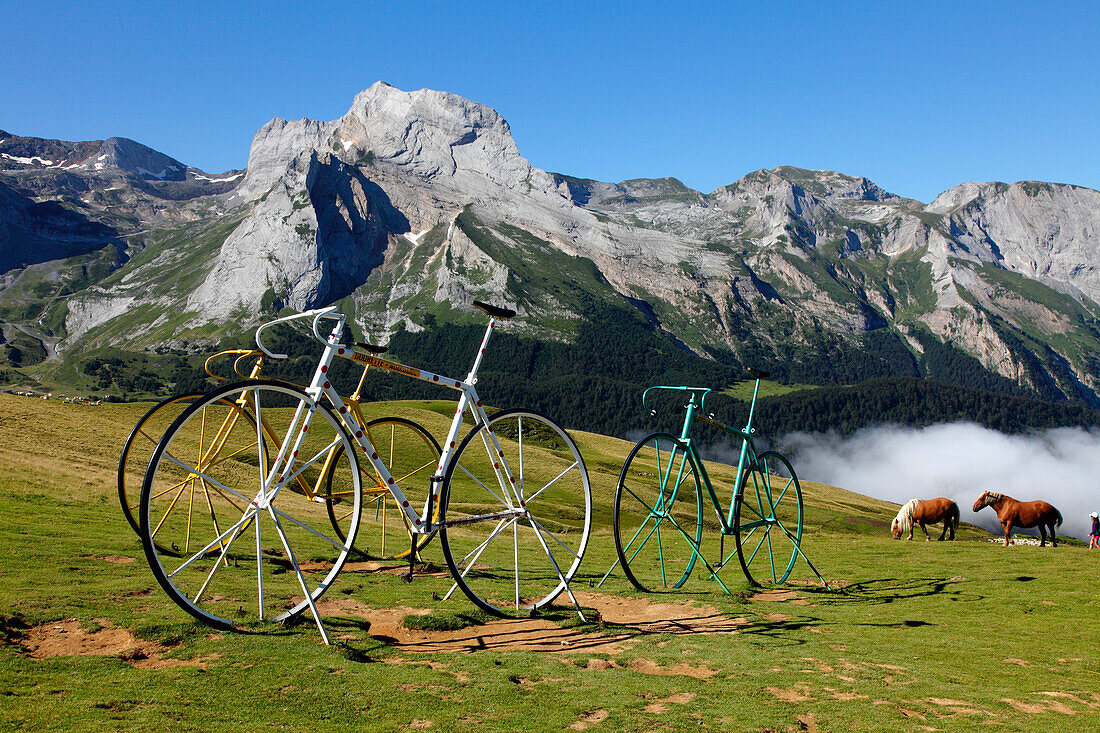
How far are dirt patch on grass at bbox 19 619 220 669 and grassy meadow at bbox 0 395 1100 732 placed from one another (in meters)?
0.04

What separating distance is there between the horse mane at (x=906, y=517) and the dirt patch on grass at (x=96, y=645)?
1536 inches

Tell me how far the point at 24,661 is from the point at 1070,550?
113 ft

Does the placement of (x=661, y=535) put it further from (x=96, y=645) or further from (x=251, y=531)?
(x=96, y=645)

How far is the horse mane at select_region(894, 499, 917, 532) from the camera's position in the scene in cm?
3934

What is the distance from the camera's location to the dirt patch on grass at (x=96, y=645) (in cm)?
921

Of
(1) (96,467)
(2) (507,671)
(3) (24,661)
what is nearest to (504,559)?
(2) (507,671)

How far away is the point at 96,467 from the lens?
32.3m

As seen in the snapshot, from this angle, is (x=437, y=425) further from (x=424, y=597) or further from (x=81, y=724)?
(x=81, y=724)

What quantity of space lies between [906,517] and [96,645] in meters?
41.3

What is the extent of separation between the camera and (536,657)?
11062 mm

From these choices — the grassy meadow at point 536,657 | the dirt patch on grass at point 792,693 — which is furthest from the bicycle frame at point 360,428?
the dirt patch on grass at point 792,693

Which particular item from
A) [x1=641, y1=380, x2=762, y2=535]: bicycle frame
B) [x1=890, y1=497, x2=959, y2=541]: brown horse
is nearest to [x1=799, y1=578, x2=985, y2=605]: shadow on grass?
[x1=641, y1=380, x2=762, y2=535]: bicycle frame

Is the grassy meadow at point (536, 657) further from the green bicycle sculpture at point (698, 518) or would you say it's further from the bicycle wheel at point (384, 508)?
the bicycle wheel at point (384, 508)

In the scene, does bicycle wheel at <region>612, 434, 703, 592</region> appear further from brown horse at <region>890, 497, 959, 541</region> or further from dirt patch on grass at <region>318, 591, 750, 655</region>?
brown horse at <region>890, 497, 959, 541</region>
